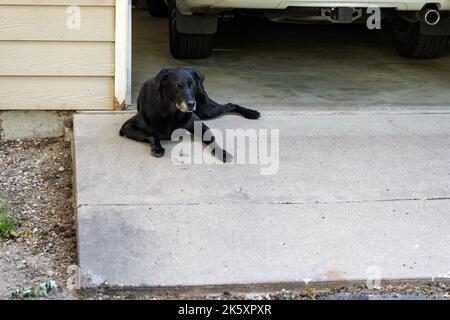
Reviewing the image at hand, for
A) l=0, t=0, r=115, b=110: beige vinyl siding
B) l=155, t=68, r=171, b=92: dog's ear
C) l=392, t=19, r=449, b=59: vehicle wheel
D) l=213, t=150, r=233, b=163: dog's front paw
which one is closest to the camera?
l=213, t=150, r=233, b=163: dog's front paw

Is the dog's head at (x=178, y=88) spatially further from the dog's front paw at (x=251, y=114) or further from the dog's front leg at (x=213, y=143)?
the dog's front paw at (x=251, y=114)

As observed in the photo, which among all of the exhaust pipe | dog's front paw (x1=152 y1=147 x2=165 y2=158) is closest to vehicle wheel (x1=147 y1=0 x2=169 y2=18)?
the exhaust pipe

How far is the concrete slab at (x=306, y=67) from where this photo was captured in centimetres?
695

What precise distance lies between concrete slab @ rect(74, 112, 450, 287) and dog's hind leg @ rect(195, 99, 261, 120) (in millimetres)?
132

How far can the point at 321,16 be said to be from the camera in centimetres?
696

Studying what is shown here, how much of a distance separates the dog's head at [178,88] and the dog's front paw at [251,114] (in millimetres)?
675

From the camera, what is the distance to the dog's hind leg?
6152 millimetres

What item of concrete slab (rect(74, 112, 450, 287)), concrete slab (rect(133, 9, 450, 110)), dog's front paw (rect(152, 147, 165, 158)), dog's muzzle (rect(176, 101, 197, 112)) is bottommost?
concrete slab (rect(133, 9, 450, 110))

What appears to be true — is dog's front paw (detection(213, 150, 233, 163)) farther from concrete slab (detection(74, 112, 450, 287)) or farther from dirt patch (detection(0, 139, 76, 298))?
dirt patch (detection(0, 139, 76, 298))

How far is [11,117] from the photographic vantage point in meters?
6.20

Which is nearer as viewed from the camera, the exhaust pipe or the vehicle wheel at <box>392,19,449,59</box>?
the exhaust pipe

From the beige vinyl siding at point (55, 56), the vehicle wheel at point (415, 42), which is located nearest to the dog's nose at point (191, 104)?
the beige vinyl siding at point (55, 56)
